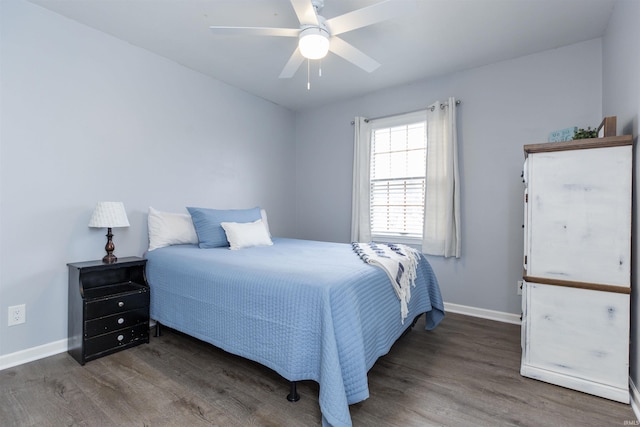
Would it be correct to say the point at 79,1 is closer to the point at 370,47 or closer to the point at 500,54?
the point at 370,47

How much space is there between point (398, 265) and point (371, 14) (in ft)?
Result: 5.32

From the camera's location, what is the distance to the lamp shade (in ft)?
7.80

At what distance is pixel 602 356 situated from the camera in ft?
6.05

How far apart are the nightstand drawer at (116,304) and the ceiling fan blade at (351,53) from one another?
7.86ft

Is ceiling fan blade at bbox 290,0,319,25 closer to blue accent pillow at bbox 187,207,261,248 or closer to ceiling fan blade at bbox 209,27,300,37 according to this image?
ceiling fan blade at bbox 209,27,300,37

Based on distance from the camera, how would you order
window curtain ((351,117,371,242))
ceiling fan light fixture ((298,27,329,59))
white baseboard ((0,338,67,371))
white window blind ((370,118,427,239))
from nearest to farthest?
ceiling fan light fixture ((298,27,329,59))
white baseboard ((0,338,67,371))
white window blind ((370,118,427,239))
window curtain ((351,117,371,242))

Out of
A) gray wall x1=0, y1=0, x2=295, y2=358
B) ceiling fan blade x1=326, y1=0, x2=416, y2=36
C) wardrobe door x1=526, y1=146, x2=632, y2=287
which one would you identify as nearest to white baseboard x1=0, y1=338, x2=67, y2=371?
gray wall x1=0, y1=0, x2=295, y2=358

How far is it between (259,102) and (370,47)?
181 centimetres

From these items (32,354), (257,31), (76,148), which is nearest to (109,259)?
(32,354)

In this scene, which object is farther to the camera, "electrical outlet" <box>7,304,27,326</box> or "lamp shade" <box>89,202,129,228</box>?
"lamp shade" <box>89,202,129,228</box>

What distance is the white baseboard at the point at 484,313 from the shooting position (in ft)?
10.1

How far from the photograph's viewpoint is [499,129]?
10.4 ft

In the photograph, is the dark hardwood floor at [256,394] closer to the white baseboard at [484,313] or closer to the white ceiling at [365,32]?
the white baseboard at [484,313]

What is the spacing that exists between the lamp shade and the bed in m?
0.42
